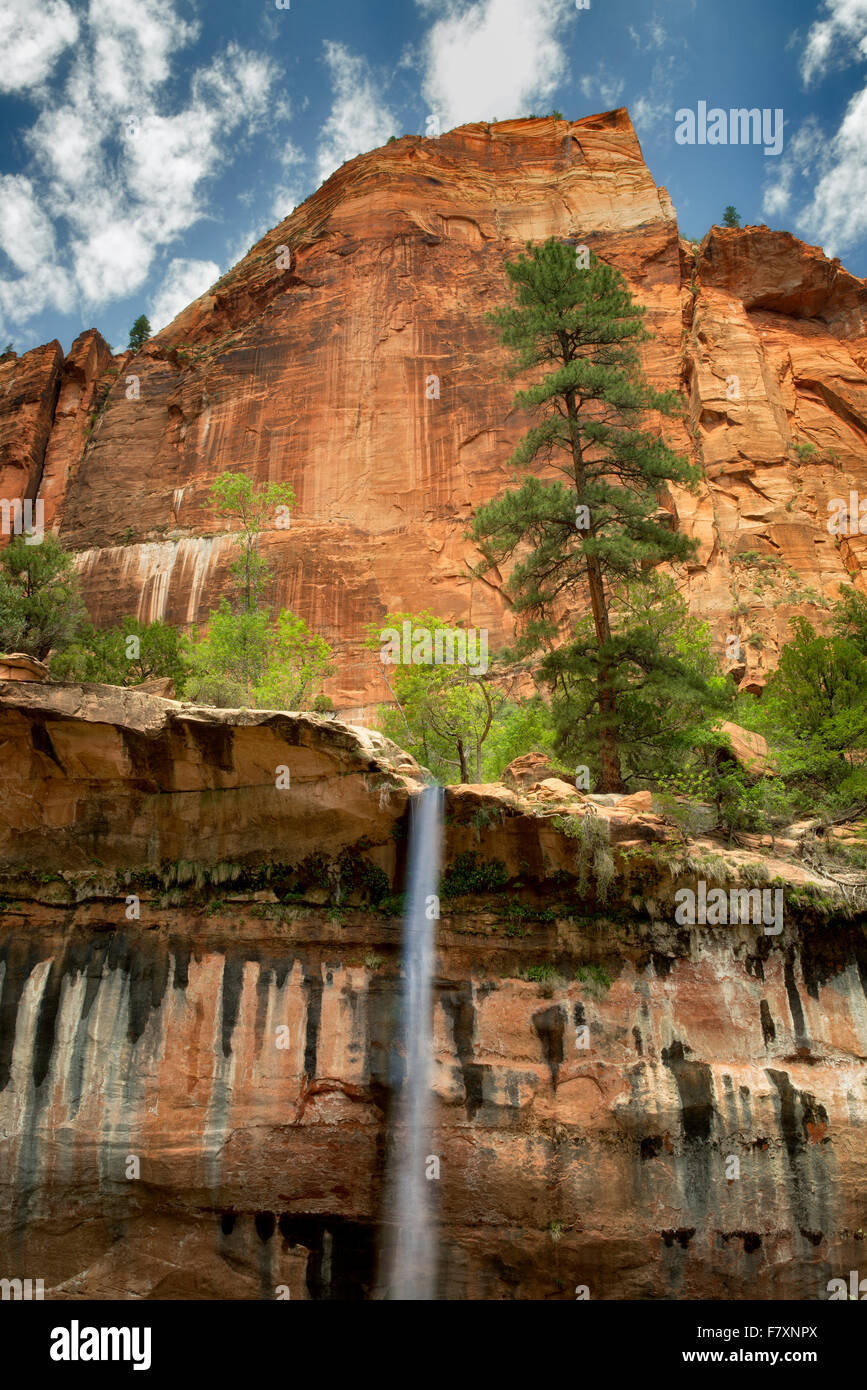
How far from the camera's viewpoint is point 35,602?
92.6 ft

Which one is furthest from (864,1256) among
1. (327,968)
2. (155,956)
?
(155,956)

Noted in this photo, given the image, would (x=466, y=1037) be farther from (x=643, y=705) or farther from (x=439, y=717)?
(x=439, y=717)

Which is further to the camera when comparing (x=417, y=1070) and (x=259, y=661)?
(x=259, y=661)

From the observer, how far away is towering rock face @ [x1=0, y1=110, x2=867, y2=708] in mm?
38281

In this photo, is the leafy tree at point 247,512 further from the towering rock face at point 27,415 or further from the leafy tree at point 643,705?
the leafy tree at point 643,705

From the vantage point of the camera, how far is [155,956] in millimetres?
14906

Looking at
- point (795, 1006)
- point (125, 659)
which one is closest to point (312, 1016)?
point (795, 1006)

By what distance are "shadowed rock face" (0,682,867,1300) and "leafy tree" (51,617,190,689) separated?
10.7m

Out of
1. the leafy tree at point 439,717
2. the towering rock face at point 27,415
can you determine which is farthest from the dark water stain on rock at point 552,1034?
the towering rock face at point 27,415

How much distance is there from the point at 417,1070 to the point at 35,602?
20407 mm

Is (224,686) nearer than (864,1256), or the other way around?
(864,1256)

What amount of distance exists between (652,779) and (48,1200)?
1254 cm

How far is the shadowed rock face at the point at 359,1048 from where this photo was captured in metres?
13.4

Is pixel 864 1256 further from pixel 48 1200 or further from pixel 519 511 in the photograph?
pixel 519 511
